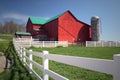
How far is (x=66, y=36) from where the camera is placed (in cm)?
3259

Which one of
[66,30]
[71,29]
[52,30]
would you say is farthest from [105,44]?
[52,30]

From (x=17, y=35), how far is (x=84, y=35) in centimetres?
1724

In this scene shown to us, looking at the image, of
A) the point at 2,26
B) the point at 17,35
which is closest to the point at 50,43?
the point at 17,35

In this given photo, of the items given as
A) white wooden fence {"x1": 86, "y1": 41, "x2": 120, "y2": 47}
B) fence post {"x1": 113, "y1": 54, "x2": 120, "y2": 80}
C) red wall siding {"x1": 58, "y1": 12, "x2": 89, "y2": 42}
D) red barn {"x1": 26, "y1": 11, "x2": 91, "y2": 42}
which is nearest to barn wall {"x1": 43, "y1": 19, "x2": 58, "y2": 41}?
red barn {"x1": 26, "y1": 11, "x2": 91, "y2": 42}

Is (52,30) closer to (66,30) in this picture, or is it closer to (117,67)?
(66,30)

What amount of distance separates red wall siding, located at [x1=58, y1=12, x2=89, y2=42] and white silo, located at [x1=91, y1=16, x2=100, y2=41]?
72.3 inches

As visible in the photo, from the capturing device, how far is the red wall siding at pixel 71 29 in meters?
32.3

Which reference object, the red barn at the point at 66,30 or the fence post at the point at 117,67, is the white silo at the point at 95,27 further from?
the fence post at the point at 117,67

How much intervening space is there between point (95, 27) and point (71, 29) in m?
6.81

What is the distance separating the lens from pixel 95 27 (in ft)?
118

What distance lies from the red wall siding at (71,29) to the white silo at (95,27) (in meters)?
1.84

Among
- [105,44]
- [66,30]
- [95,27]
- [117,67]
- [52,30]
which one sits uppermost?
[95,27]

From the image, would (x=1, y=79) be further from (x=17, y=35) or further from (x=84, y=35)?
(x=17, y=35)

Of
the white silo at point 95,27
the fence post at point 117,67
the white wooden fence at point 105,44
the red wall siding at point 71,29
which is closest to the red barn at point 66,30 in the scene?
the red wall siding at point 71,29
